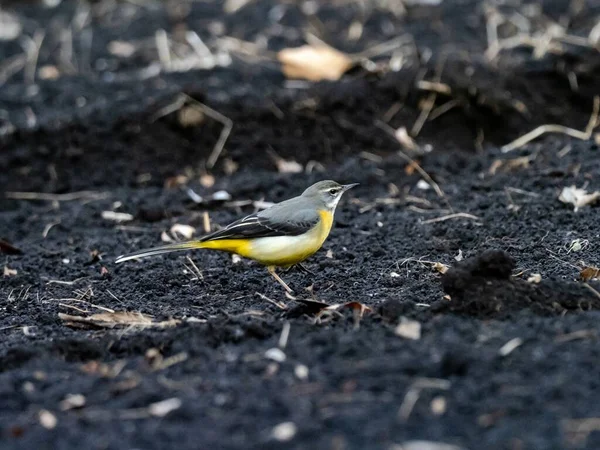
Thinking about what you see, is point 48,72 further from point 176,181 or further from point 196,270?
point 196,270

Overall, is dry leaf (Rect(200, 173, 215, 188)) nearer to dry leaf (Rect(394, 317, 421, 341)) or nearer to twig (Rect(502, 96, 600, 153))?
twig (Rect(502, 96, 600, 153))

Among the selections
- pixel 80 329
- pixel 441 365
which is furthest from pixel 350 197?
pixel 441 365

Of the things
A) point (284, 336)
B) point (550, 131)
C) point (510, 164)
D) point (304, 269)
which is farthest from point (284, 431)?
point (550, 131)

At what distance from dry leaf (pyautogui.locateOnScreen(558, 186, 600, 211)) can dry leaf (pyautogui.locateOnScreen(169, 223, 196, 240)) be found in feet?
10.6

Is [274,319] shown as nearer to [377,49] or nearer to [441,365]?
[441,365]

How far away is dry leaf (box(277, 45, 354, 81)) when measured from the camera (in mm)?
11773

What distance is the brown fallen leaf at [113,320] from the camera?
5.99 meters

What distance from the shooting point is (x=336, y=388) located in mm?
4348

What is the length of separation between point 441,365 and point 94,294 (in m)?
3.48

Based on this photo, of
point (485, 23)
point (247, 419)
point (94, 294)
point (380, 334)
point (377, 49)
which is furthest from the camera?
point (485, 23)

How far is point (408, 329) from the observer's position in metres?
5.03

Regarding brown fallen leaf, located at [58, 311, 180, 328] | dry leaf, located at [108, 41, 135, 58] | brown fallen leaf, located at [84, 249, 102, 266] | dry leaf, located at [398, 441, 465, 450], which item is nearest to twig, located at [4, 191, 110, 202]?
brown fallen leaf, located at [84, 249, 102, 266]

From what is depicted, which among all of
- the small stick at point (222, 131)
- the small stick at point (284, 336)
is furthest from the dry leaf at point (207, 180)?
the small stick at point (284, 336)

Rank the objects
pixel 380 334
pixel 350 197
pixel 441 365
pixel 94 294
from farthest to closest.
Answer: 1. pixel 350 197
2. pixel 94 294
3. pixel 380 334
4. pixel 441 365
